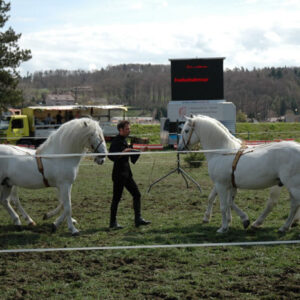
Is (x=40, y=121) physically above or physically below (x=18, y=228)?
above

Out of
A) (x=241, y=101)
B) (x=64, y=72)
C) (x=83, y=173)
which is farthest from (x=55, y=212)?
(x=64, y=72)

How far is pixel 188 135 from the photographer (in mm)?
7855

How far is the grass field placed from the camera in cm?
473

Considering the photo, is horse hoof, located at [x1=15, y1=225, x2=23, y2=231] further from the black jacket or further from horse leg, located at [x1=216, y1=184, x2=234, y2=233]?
horse leg, located at [x1=216, y1=184, x2=234, y2=233]

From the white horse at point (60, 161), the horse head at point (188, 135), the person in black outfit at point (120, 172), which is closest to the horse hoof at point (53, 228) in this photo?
the white horse at point (60, 161)

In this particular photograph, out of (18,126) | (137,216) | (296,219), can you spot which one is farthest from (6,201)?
(18,126)

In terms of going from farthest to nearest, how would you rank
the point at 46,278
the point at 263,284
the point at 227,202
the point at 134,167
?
the point at 134,167 < the point at 227,202 < the point at 46,278 < the point at 263,284

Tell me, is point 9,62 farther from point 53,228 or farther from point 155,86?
point 155,86

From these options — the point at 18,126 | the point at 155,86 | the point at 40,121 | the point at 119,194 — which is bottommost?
the point at 119,194

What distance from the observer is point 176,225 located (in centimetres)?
785

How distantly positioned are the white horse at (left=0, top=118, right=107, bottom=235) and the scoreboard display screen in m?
22.0

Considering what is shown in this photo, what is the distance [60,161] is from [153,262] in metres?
2.60

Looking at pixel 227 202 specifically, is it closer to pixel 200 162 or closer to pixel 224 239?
pixel 224 239

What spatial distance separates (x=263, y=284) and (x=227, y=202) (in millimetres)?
2524
